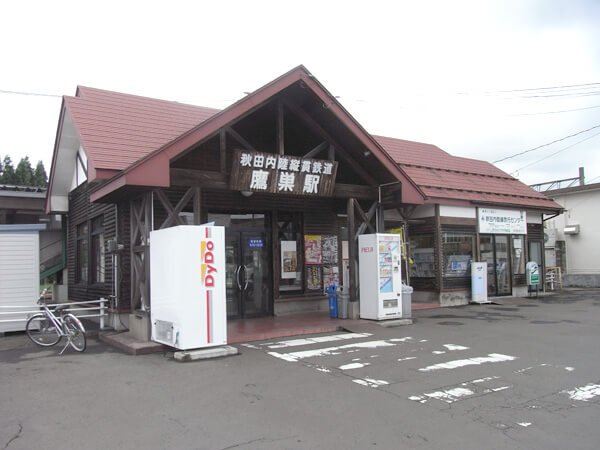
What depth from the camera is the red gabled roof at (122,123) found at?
1002 cm

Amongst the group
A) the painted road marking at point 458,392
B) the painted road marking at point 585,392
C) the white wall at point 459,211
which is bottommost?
the painted road marking at point 585,392

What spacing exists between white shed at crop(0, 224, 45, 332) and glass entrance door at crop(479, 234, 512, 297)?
14.0 m

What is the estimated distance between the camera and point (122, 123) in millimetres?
11984

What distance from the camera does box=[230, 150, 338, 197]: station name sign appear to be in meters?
9.91

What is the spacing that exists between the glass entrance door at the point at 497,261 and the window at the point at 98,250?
12417 millimetres

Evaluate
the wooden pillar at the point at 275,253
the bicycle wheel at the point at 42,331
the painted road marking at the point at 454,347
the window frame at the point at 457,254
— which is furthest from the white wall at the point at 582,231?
the bicycle wheel at the point at 42,331

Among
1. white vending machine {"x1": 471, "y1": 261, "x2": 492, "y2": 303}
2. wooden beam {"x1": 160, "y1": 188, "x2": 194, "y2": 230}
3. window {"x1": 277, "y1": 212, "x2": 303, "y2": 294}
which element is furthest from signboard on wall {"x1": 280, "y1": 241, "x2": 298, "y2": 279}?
white vending machine {"x1": 471, "y1": 261, "x2": 492, "y2": 303}

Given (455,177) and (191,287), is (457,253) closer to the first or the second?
(455,177)

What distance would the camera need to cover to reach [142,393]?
6.33 meters

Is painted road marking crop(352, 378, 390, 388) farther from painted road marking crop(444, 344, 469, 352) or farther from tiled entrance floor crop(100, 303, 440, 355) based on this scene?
tiled entrance floor crop(100, 303, 440, 355)

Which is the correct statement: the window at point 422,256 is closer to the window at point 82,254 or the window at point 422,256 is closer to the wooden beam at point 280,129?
the wooden beam at point 280,129

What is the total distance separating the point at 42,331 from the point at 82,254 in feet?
18.7

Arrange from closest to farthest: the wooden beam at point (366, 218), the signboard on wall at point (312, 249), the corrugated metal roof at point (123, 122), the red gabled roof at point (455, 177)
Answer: the corrugated metal roof at point (123, 122) < the wooden beam at point (366, 218) < the signboard on wall at point (312, 249) < the red gabled roof at point (455, 177)

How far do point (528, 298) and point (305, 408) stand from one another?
15473mm
